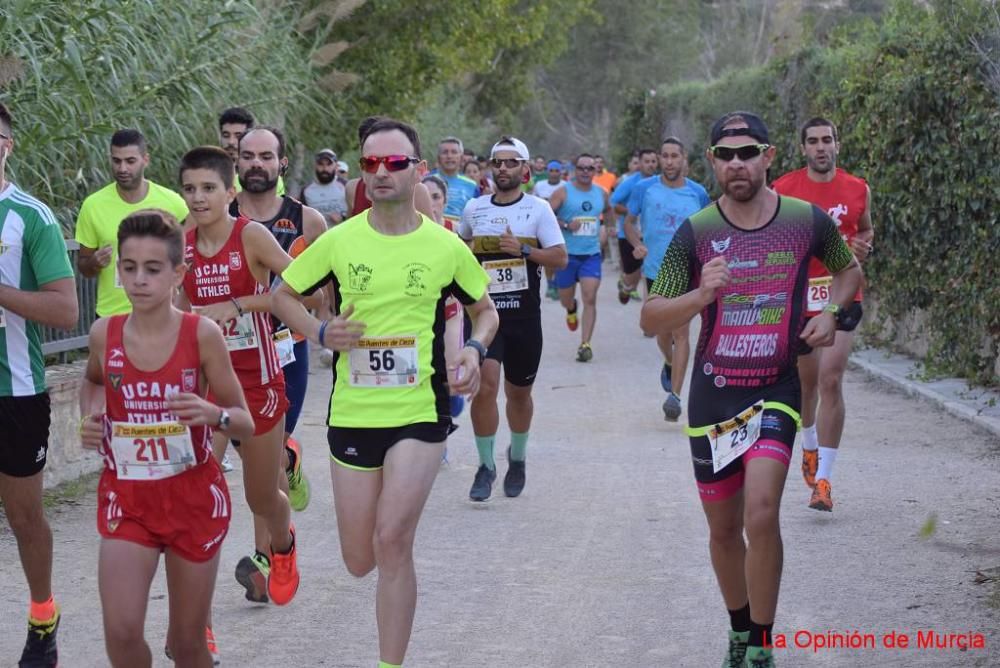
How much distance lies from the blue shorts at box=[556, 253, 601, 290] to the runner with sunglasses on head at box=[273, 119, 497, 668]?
11047 millimetres

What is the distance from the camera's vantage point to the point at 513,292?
925 centimetres

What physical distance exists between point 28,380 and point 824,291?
4.48 meters

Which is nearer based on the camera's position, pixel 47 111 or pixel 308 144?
pixel 47 111

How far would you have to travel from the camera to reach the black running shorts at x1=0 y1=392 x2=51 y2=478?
5660mm

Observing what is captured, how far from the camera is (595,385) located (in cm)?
1468

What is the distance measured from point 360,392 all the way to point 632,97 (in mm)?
36169

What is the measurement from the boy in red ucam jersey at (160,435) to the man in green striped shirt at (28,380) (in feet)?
3.19

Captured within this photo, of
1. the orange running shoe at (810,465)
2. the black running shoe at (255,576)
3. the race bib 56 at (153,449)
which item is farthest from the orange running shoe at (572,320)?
the race bib 56 at (153,449)

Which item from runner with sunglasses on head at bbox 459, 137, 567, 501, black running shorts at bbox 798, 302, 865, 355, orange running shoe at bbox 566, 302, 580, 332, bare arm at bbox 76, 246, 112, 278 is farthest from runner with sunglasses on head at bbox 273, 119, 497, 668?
orange running shoe at bbox 566, 302, 580, 332

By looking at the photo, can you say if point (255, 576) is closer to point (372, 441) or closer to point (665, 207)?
point (372, 441)

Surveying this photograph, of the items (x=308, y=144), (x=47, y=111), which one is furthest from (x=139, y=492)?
(x=308, y=144)

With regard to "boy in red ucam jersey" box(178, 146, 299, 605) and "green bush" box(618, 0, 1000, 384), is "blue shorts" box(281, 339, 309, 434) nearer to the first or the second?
"boy in red ucam jersey" box(178, 146, 299, 605)

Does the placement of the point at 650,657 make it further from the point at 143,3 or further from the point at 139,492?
the point at 143,3

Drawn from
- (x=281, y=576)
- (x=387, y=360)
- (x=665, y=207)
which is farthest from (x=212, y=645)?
(x=665, y=207)
